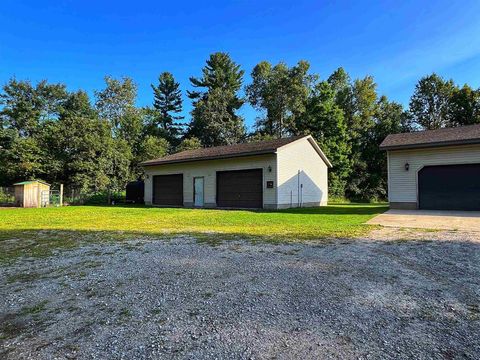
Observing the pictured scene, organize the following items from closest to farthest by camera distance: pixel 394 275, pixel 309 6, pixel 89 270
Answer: pixel 394 275
pixel 89 270
pixel 309 6

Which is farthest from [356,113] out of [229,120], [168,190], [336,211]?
[168,190]

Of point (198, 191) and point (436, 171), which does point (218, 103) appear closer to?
point (198, 191)

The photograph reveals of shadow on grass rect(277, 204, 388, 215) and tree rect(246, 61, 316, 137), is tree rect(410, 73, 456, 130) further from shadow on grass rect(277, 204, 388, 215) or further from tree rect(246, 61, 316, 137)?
shadow on grass rect(277, 204, 388, 215)

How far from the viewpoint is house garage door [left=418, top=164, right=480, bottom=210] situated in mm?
12422

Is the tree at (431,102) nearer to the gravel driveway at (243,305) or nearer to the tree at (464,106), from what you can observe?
the tree at (464,106)

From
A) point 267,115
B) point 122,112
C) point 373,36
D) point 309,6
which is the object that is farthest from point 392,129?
point 122,112

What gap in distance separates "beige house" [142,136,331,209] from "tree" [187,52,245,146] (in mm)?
13882

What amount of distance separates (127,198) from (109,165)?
3.68m

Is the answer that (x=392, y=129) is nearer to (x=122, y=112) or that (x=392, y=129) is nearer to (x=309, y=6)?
(x=309, y=6)

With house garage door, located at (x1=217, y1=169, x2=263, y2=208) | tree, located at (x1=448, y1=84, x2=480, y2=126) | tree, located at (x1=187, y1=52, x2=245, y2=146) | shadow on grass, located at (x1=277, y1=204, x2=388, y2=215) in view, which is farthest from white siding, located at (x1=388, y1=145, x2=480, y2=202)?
tree, located at (x1=187, y1=52, x2=245, y2=146)

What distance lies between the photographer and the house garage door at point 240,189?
52.0 ft

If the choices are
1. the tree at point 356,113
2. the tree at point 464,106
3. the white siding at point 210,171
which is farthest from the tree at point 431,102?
the white siding at point 210,171

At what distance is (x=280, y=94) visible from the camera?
106ft

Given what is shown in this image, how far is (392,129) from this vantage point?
101ft
